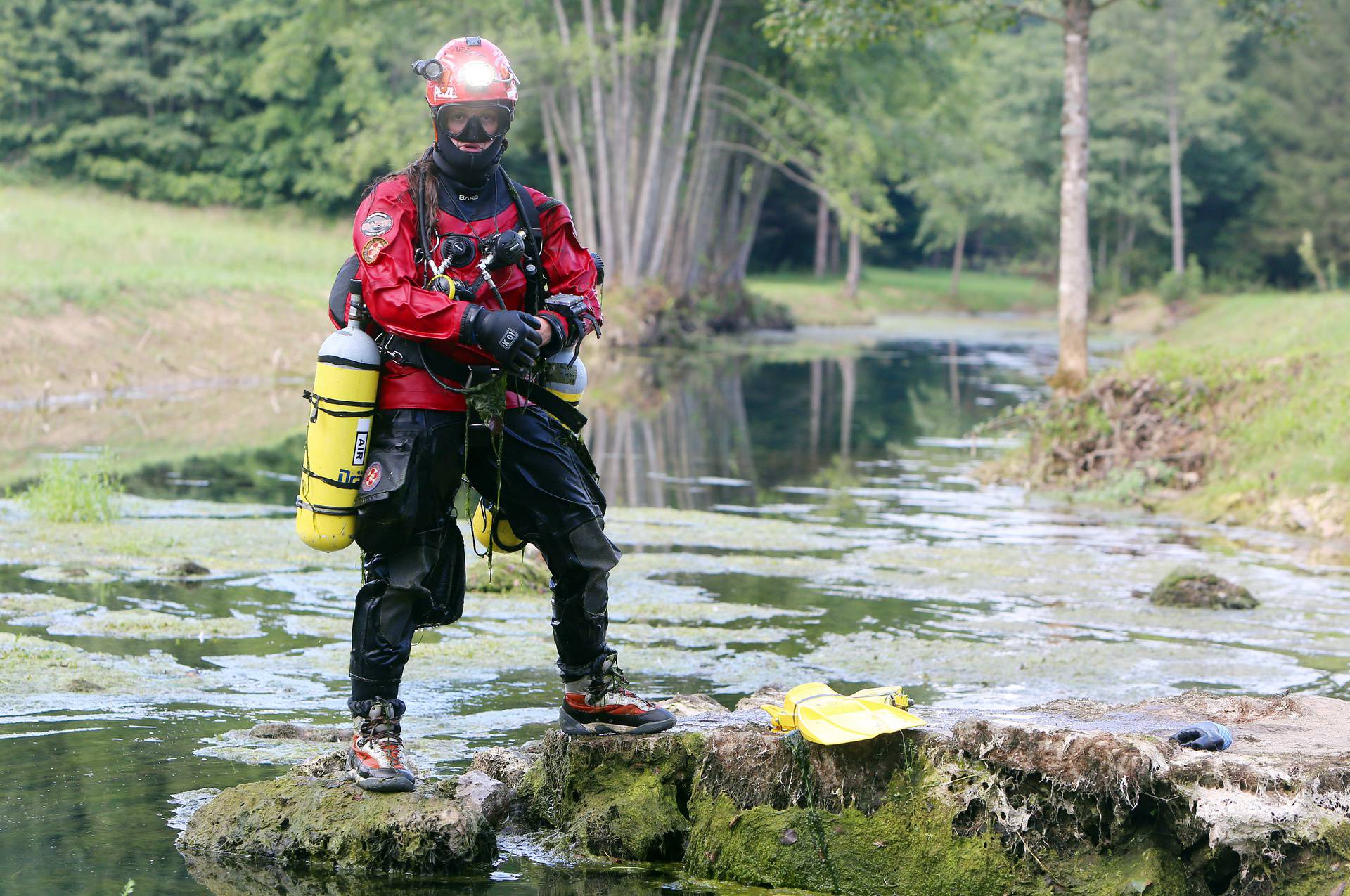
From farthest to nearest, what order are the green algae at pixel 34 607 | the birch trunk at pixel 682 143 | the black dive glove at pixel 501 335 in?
the birch trunk at pixel 682 143 → the green algae at pixel 34 607 → the black dive glove at pixel 501 335

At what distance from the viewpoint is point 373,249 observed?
17.2ft

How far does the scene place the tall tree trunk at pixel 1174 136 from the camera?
57094 millimetres

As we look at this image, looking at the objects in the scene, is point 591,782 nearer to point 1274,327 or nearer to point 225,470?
point 225,470

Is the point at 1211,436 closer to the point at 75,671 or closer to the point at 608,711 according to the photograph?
the point at 608,711

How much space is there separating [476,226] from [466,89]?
1.54 feet

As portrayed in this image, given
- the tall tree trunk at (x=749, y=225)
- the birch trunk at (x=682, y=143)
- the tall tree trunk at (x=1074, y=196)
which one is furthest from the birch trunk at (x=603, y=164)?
the tall tree trunk at (x=1074, y=196)

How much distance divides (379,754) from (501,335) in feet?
4.99

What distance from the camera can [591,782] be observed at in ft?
18.4

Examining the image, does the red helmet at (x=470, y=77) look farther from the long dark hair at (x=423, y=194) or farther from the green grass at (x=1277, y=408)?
the green grass at (x=1277, y=408)

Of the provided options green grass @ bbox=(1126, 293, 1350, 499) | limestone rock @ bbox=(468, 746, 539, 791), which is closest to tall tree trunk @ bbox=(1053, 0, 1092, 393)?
green grass @ bbox=(1126, 293, 1350, 499)

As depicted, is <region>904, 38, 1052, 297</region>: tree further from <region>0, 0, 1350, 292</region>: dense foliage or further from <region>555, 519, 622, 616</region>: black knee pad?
<region>555, 519, 622, 616</region>: black knee pad

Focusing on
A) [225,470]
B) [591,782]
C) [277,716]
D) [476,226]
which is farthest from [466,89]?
[225,470]

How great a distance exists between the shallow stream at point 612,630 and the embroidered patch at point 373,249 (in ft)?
6.76

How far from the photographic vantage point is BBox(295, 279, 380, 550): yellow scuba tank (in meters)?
5.28
